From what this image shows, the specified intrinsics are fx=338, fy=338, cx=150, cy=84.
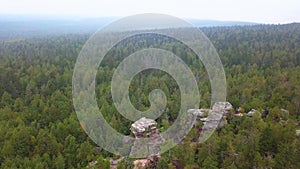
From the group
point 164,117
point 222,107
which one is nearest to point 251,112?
point 222,107

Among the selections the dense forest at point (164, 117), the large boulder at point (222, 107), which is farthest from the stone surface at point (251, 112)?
the large boulder at point (222, 107)

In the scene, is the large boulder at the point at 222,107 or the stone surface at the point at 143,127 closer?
the stone surface at the point at 143,127

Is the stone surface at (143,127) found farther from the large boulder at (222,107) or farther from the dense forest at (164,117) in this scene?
the large boulder at (222,107)

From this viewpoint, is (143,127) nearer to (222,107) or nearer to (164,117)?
(164,117)

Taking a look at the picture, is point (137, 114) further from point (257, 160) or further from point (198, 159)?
point (257, 160)

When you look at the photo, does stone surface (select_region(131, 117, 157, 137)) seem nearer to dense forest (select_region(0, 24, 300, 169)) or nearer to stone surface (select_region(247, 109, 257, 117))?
dense forest (select_region(0, 24, 300, 169))

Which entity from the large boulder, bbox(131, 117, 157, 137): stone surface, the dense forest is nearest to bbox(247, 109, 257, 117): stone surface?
the dense forest

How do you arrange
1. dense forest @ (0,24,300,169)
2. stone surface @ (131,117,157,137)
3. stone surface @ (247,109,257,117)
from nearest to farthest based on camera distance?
1. dense forest @ (0,24,300,169)
2. stone surface @ (131,117,157,137)
3. stone surface @ (247,109,257,117)

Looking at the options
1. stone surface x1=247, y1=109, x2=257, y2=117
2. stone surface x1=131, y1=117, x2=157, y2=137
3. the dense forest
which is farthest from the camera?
stone surface x1=247, y1=109, x2=257, y2=117
